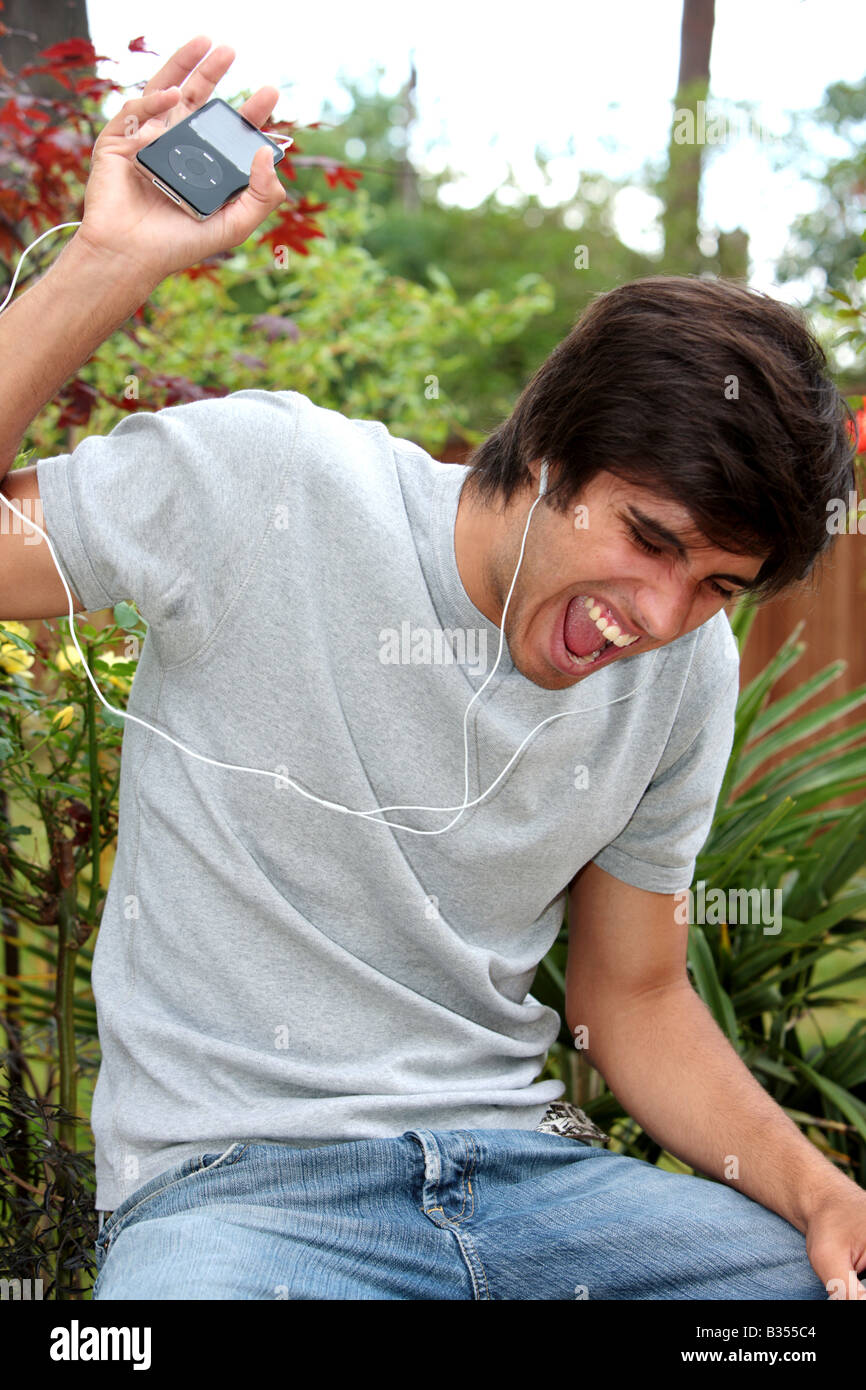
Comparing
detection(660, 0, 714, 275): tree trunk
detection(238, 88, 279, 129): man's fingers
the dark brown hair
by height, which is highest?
detection(660, 0, 714, 275): tree trunk

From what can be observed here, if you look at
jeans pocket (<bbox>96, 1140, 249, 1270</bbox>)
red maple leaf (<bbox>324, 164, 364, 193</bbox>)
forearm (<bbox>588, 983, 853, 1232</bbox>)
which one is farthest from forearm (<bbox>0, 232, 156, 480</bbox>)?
red maple leaf (<bbox>324, 164, 364, 193</bbox>)

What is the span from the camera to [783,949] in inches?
93.0

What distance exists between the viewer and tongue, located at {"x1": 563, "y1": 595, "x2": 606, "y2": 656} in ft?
4.90

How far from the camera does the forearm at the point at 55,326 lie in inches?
48.6

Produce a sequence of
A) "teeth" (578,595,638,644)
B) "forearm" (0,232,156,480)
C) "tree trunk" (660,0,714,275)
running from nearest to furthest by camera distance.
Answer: "forearm" (0,232,156,480), "teeth" (578,595,638,644), "tree trunk" (660,0,714,275)

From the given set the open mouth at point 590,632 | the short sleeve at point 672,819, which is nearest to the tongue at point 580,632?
the open mouth at point 590,632

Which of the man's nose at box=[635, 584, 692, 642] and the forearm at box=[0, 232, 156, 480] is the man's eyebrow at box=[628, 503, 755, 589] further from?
the forearm at box=[0, 232, 156, 480]

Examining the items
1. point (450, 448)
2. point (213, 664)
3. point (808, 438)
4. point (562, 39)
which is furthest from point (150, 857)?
point (562, 39)

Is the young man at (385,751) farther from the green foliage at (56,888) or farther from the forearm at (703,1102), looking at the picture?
the green foliage at (56,888)

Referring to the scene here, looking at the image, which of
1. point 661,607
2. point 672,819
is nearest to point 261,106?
point 661,607

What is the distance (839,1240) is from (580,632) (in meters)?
0.76

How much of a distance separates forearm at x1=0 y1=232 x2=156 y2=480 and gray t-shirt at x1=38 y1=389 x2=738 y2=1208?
9 centimetres

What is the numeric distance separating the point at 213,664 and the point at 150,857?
0.24m

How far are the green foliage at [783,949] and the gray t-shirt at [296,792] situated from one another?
78cm
